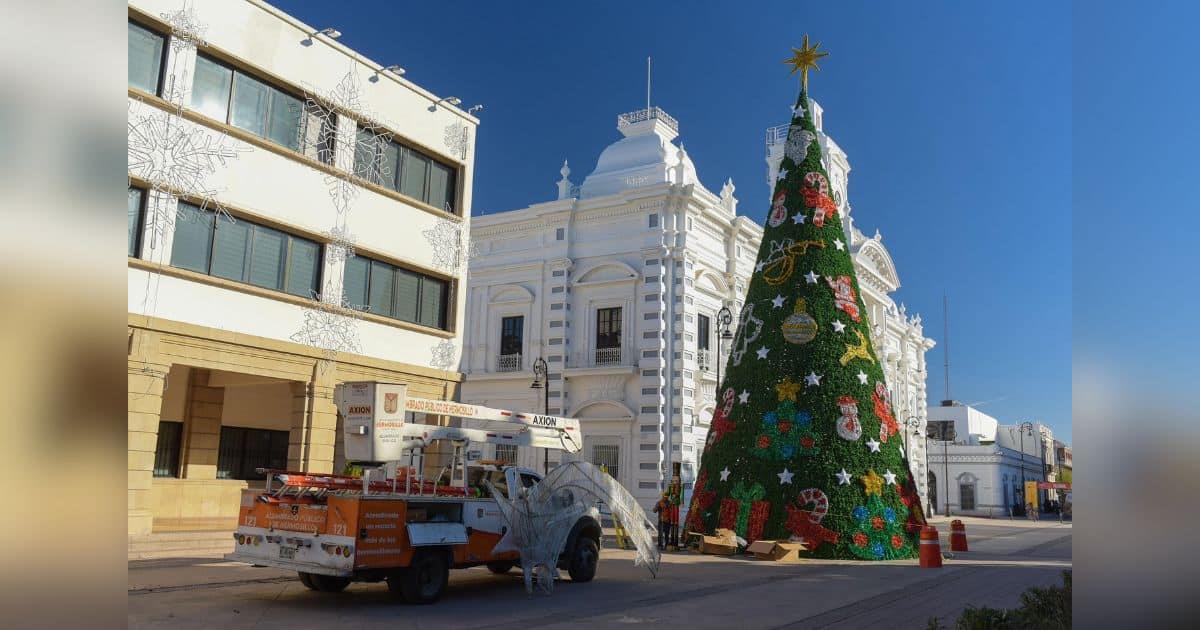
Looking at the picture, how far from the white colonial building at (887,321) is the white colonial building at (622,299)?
7.56 meters

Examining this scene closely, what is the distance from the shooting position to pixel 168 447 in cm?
2064

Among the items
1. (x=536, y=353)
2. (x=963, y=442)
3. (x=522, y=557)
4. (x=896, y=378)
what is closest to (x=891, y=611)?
(x=522, y=557)

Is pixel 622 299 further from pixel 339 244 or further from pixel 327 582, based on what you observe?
pixel 327 582

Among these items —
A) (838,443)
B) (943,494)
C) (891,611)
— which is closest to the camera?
(891,611)

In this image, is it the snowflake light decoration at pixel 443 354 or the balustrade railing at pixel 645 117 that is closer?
the snowflake light decoration at pixel 443 354

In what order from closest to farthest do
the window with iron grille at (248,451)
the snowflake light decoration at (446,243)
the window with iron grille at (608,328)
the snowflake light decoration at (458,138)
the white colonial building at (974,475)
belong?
the window with iron grille at (248,451) < the snowflake light decoration at (446,243) < the snowflake light decoration at (458,138) < the window with iron grille at (608,328) < the white colonial building at (974,475)

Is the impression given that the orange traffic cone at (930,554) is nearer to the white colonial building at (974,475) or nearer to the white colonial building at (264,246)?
the white colonial building at (264,246)

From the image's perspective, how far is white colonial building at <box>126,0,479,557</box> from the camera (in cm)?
1602

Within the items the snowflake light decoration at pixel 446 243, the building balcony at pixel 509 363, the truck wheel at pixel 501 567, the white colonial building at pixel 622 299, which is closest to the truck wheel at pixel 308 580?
the truck wheel at pixel 501 567

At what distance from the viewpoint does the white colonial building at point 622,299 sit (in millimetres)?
32031

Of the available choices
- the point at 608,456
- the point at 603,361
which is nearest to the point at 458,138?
the point at 603,361
